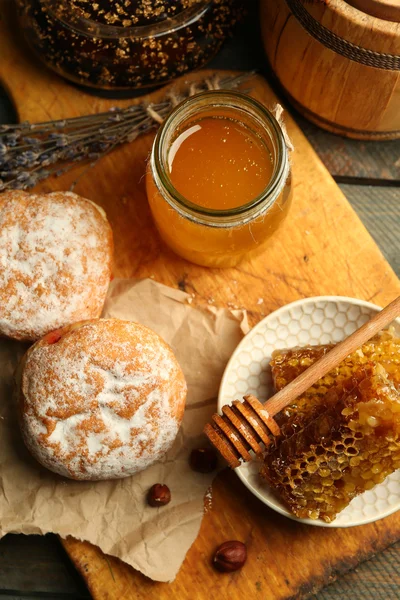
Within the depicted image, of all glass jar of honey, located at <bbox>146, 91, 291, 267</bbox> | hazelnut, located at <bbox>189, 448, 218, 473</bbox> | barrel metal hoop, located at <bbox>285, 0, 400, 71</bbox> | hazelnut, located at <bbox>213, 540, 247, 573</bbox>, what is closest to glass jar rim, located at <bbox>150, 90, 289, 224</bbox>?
glass jar of honey, located at <bbox>146, 91, 291, 267</bbox>

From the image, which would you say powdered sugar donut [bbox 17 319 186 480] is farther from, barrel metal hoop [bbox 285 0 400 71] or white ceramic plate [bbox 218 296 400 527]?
barrel metal hoop [bbox 285 0 400 71]

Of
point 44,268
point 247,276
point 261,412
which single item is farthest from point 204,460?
point 44,268

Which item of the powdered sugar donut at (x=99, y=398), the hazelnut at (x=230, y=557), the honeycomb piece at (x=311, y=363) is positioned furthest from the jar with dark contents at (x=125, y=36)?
the hazelnut at (x=230, y=557)

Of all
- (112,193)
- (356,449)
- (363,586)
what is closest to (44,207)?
(112,193)

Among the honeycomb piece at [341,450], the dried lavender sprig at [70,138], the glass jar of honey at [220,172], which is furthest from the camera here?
the dried lavender sprig at [70,138]

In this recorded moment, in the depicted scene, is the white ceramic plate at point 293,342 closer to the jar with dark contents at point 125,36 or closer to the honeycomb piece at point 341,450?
the honeycomb piece at point 341,450

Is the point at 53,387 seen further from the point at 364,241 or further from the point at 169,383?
the point at 364,241
